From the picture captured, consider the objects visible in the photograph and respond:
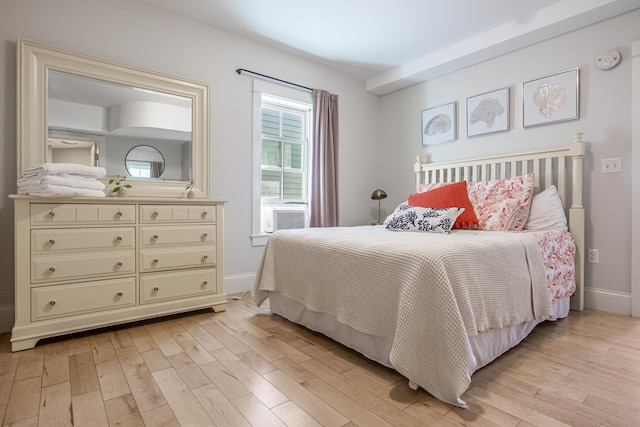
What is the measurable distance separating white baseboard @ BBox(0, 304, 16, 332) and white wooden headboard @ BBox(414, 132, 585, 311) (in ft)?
12.0

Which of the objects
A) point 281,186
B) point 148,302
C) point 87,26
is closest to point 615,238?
point 281,186

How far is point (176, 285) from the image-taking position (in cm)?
232

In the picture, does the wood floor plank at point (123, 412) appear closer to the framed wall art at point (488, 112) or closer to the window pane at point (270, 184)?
the window pane at point (270, 184)

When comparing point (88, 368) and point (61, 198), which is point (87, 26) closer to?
point (61, 198)

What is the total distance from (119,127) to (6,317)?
4.73ft

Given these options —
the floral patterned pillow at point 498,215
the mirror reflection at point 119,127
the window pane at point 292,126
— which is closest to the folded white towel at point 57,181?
the mirror reflection at point 119,127

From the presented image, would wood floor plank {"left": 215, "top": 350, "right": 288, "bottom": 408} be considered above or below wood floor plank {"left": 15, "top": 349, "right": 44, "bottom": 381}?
below

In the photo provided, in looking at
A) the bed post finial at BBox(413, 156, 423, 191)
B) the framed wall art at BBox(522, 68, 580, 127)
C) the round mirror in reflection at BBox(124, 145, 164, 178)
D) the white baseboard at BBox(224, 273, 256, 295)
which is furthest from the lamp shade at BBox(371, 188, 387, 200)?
the round mirror in reflection at BBox(124, 145, 164, 178)

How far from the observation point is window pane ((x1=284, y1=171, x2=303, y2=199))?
3602 millimetres

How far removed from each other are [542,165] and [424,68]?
1.51 meters

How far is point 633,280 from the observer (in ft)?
7.72

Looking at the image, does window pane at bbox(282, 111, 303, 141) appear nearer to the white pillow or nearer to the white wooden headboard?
the white wooden headboard

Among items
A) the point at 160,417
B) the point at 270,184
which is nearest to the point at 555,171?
the point at 270,184

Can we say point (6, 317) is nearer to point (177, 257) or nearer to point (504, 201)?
point (177, 257)
